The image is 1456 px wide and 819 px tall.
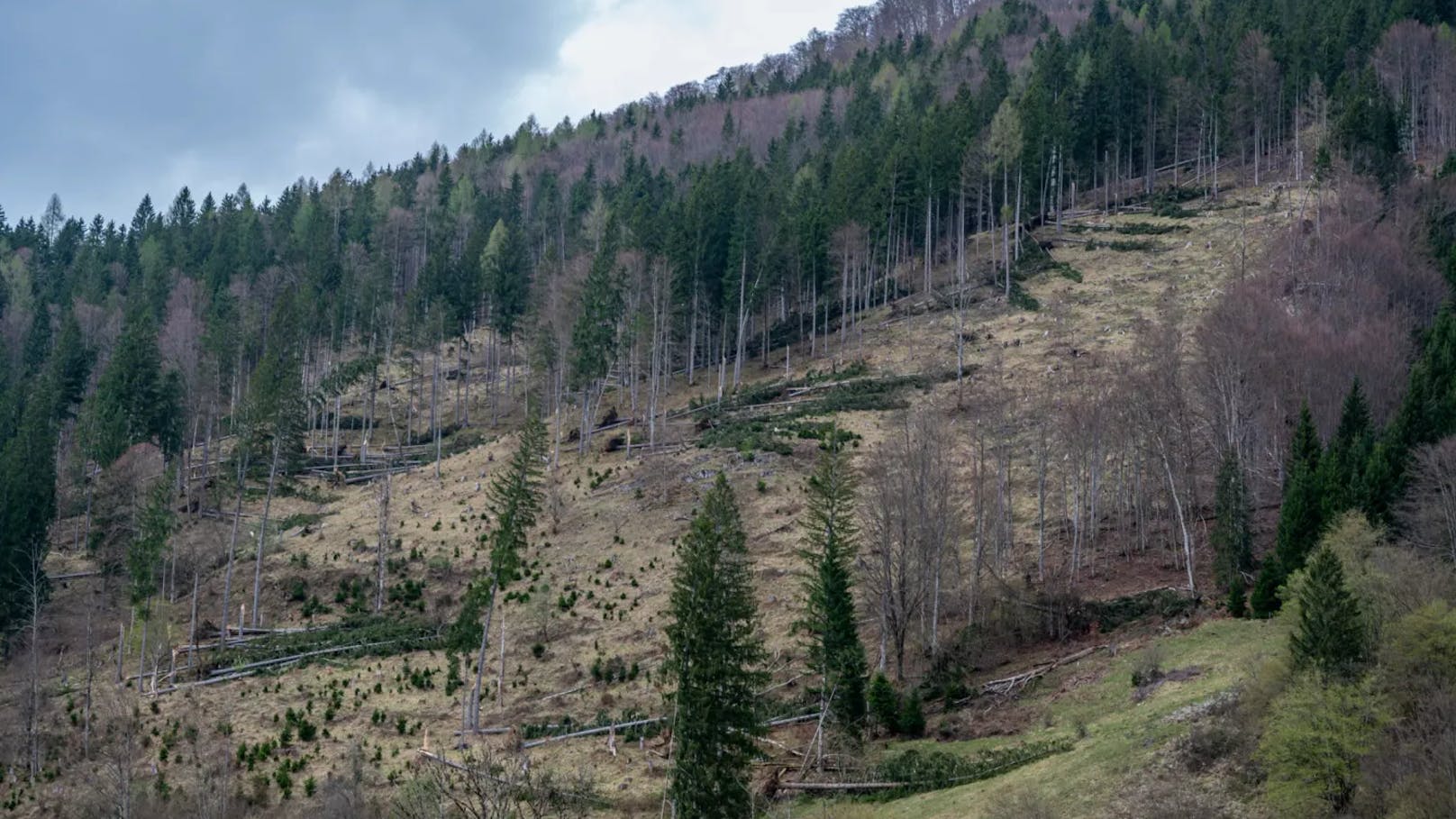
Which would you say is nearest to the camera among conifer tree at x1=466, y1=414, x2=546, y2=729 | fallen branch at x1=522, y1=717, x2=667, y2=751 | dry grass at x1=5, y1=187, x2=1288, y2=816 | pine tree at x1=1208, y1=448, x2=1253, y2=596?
fallen branch at x1=522, y1=717, x2=667, y2=751

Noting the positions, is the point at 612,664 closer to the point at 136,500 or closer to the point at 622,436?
the point at 622,436

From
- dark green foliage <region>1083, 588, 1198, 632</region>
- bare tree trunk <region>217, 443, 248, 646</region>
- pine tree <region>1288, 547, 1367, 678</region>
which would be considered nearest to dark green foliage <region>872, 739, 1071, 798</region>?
pine tree <region>1288, 547, 1367, 678</region>

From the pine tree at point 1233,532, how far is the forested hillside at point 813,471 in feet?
0.65

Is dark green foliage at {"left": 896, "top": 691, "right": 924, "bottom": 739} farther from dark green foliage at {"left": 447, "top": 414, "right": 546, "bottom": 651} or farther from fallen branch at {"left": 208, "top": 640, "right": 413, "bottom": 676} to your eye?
fallen branch at {"left": 208, "top": 640, "right": 413, "bottom": 676}

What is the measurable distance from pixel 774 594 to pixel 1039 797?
21188mm

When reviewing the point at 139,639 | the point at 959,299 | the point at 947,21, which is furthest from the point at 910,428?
the point at 947,21

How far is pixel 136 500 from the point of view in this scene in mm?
64562

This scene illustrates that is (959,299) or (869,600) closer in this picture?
(869,600)

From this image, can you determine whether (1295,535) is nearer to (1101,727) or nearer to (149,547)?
(1101,727)

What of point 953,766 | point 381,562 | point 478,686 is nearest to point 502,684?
point 478,686

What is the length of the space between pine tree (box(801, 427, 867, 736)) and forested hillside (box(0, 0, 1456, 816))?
8.7 inches

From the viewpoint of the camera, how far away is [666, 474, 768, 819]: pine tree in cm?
3594

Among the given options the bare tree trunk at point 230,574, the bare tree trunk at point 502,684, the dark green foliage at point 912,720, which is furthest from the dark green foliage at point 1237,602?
the bare tree trunk at point 230,574

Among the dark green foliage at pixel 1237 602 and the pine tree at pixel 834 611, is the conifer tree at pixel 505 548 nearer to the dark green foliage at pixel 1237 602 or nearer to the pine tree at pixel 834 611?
the pine tree at pixel 834 611
